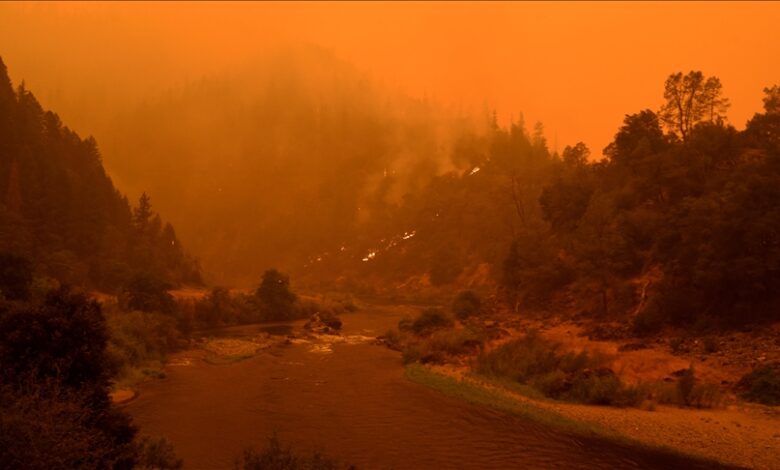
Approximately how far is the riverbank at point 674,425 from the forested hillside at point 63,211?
3888 centimetres

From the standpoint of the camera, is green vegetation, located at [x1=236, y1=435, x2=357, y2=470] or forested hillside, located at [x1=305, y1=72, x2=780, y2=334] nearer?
green vegetation, located at [x1=236, y1=435, x2=357, y2=470]

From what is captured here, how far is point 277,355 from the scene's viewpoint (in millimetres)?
43250

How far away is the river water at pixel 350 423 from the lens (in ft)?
65.6

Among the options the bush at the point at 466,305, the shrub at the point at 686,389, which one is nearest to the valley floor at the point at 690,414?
the shrub at the point at 686,389

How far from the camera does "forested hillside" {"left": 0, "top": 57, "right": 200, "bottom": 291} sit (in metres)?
58.6

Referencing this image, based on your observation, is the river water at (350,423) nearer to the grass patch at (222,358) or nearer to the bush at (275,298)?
the grass patch at (222,358)

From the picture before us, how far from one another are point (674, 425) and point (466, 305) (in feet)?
138

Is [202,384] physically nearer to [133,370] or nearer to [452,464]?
[133,370]

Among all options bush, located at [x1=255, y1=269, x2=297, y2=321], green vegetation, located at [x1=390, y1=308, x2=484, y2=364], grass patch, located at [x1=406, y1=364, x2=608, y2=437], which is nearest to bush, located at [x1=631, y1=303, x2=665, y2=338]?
green vegetation, located at [x1=390, y1=308, x2=484, y2=364]

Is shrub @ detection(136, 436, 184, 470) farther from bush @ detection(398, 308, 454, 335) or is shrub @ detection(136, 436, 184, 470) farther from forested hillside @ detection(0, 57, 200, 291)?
forested hillside @ detection(0, 57, 200, 291)

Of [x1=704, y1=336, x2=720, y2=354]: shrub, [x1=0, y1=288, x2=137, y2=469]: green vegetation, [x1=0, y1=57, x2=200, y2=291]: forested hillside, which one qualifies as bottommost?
[x1=704, y1=336, x2=720, y2=354]: shrub

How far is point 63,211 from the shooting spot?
224ft

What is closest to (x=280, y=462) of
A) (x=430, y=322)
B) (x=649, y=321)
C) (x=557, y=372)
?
(x=557, y=372)

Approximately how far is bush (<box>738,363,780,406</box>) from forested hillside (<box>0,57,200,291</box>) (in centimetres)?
4742
